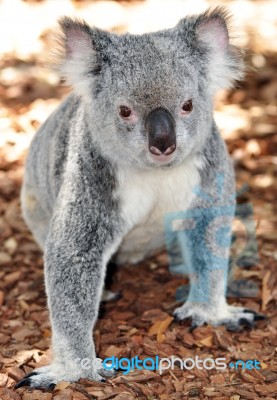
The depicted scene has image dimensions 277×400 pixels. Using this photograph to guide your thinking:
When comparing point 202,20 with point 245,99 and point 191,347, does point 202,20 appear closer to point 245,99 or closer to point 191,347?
point 191,347

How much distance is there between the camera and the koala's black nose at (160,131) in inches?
120

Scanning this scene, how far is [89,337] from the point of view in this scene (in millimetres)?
3514

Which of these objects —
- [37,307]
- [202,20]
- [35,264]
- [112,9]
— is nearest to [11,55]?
[112,9]

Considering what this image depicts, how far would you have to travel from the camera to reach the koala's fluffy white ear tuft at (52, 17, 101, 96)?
332 cm

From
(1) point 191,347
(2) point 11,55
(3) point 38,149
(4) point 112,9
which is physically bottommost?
(1) point 191,347

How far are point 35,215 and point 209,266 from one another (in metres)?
1.11

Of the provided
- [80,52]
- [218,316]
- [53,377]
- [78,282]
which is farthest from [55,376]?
[80,52]

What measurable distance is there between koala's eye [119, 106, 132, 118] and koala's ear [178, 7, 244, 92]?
0.45m

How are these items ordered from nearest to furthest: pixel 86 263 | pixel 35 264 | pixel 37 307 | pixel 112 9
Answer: pixel 86 263 < pixel 37 307 < pixel 35 264 < pixel 112 9

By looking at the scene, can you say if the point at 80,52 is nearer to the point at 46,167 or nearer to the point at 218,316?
the point at 46,167

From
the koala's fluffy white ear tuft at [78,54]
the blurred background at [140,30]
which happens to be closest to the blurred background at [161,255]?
the blurred background at [140,30]

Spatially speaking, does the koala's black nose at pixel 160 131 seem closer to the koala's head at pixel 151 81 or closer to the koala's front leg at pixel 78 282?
the koala's head at pixel 151 81

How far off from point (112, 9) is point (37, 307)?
4764 millimetres

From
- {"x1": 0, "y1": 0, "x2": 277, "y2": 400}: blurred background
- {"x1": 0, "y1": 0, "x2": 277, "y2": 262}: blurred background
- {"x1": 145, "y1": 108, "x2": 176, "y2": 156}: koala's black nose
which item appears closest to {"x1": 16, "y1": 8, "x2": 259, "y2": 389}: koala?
{"x1": 145, "y1": 108, "x2": 176, "y2": 156}: koala's black nose
